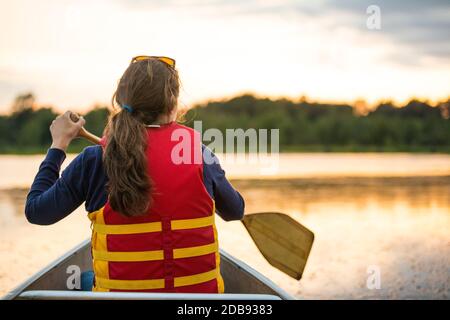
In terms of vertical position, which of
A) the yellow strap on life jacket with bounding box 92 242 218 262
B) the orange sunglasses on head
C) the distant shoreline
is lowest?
the distant shoreline

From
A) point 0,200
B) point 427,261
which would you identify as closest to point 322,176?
point 0,200

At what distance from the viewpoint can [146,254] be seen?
60.1 inches

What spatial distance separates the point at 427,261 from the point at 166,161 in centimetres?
352

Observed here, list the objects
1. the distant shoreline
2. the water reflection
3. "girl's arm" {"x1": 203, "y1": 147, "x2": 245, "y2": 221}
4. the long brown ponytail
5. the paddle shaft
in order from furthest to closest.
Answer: the distant shoreline, the water reflection, the paddle shaft, "girl's arm" {"x1": 203, "y1": 147, "x2": 245, "y2": 221}, the long brown ponytail

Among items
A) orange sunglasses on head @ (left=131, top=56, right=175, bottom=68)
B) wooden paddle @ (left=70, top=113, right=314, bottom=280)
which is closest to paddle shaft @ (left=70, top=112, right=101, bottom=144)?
orange sunglasses on head @ (left=131, top=56, right=175, bottom=68)

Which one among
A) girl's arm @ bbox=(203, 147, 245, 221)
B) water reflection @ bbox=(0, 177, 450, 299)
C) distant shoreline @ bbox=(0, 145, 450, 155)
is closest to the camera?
girl's arm @ bbox=(203, 147, 245, 221)

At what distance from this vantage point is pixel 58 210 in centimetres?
153

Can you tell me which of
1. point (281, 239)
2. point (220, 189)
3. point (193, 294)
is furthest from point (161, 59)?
point (281, 239)

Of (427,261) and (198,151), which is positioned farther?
(427,261)

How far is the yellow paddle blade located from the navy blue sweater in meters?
0.86

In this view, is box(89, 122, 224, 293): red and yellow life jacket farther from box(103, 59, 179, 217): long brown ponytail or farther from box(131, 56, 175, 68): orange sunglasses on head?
box(131, 56, 175, 68): orange sunglasses on head

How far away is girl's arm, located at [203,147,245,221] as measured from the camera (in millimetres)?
1575

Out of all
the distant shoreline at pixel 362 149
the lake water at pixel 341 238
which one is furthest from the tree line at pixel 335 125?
the lake water at pixel 341 238
